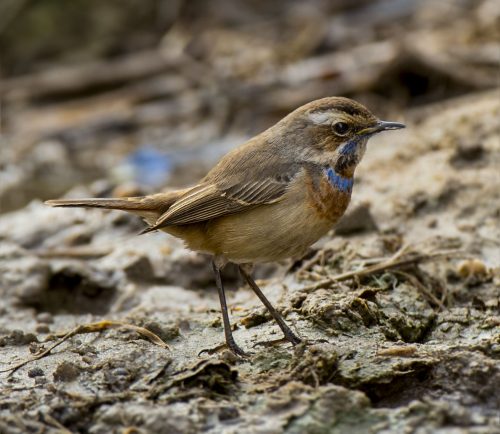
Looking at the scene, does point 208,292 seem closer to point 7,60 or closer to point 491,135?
point 491,135

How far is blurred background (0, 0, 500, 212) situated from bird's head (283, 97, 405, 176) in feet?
12.4

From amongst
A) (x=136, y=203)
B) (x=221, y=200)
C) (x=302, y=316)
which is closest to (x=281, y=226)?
(x=221, y=200)

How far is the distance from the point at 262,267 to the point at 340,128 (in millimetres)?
2068

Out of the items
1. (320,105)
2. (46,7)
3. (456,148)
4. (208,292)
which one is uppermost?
(46,7)

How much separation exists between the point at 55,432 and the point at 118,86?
10.6 m

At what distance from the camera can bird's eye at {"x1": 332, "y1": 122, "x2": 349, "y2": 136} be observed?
21.9 ft

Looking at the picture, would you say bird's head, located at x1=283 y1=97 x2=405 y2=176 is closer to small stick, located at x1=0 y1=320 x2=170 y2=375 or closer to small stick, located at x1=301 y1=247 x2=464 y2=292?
small stick, located at x1=301 y1=247 x2=464 y2=292

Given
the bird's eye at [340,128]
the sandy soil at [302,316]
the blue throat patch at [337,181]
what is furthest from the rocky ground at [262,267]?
the bird's eye at [340,128]

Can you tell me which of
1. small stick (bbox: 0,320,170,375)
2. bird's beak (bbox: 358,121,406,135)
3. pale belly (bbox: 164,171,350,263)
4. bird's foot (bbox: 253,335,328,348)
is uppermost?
bird's beak (bbox: 358,121,406,135)

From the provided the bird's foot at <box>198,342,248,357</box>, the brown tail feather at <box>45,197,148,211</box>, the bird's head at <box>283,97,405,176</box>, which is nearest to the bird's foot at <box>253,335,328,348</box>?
the bird's foot at <box>198,342,248,357</box>

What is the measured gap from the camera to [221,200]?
6.61 m

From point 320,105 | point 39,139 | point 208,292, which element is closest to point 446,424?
point 320,105

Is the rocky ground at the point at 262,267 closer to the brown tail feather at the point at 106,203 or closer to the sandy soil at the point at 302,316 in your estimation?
the sandy soil at the point at 302,316

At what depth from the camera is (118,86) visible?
1487cm
